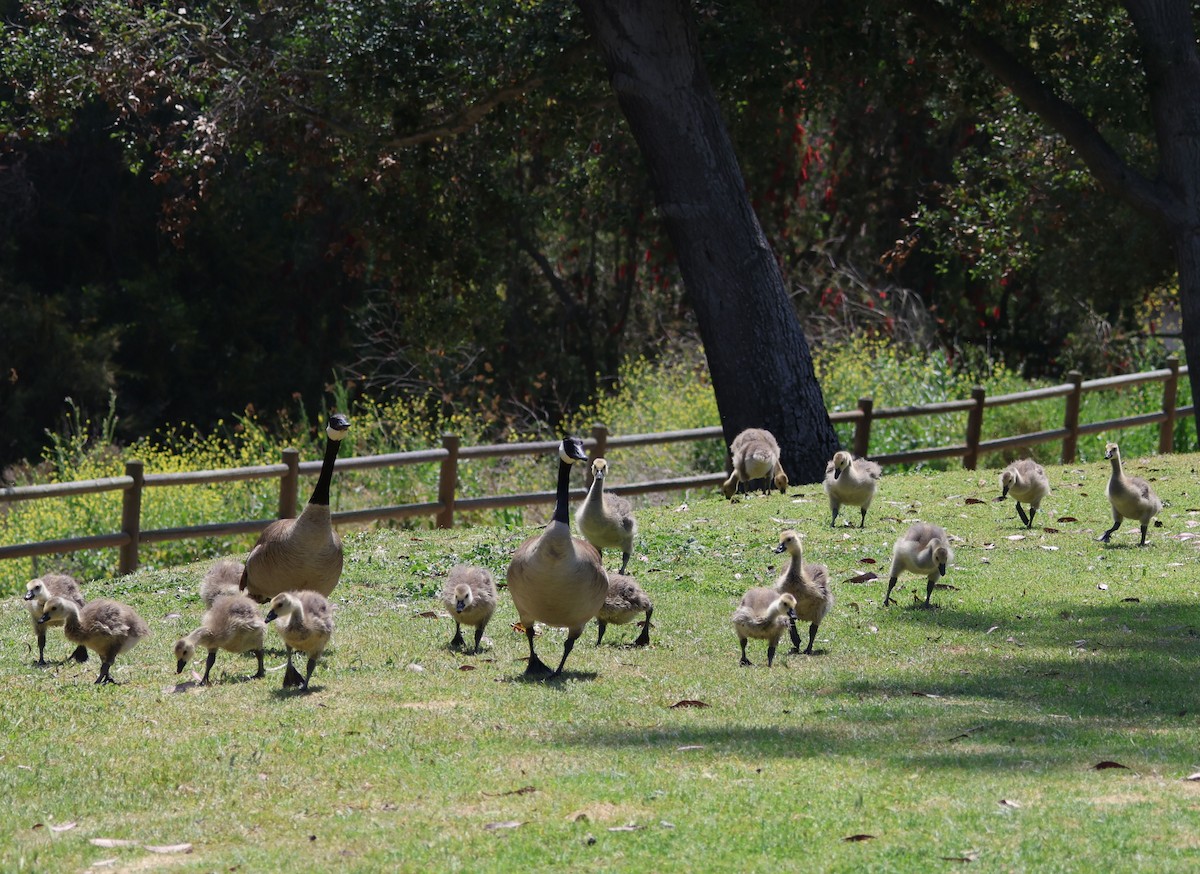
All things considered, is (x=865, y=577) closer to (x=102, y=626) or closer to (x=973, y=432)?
(x=102, y=626)

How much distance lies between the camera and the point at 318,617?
31.9 ft

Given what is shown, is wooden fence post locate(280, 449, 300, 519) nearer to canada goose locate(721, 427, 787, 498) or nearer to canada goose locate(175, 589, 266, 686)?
canada goose locate(721, 427, 787, 498)

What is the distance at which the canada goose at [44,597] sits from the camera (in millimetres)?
10547

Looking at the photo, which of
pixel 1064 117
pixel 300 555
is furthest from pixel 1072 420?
pixel 300 555

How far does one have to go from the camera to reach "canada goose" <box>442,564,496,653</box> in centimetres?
1058

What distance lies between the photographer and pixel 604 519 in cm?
1330

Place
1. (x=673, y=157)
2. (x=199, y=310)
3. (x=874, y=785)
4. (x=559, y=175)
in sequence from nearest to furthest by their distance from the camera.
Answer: (x=874, y=785) < (x=673, y=157) < (x=559, y=175) < (x=199, y=310)

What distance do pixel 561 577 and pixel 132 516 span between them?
8.72m

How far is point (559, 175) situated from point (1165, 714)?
23.8 meters

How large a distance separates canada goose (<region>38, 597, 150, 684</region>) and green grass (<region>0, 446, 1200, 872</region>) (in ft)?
0.71

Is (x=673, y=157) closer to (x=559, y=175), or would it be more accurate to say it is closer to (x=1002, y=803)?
(x=559, y=175)

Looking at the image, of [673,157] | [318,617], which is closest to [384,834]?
[318,617]

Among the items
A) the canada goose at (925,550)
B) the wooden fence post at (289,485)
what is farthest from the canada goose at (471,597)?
the wooden fence post at (289,485)

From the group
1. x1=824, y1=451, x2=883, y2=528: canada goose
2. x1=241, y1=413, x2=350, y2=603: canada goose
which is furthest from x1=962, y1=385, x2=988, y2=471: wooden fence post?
x1=241, y1=413, x2=350, y2=603: canada goose
